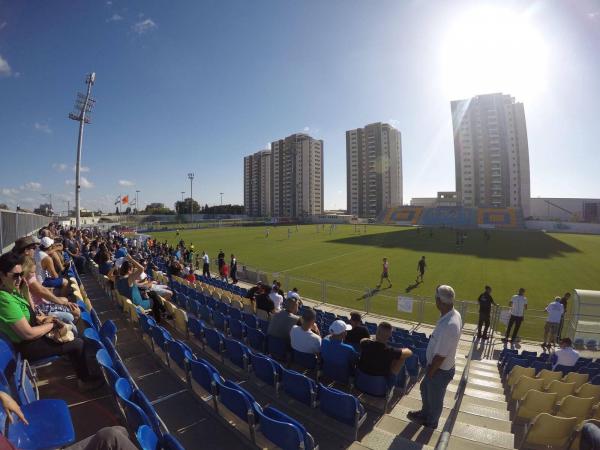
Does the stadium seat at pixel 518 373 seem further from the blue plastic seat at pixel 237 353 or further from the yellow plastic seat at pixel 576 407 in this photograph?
the blue plastic seat at pixel 237 353

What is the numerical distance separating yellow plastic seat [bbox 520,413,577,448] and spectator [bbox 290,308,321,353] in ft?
9.93

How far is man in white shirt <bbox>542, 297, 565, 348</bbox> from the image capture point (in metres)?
10.3

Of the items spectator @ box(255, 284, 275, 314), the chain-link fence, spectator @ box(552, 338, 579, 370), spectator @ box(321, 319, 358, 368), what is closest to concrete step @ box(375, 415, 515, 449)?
spectator @ box(321, 319, 358, 368)

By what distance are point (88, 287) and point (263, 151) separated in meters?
156

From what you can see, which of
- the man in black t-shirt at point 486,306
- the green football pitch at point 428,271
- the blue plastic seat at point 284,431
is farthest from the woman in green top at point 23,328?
the man in black t-shirt at point 486,306

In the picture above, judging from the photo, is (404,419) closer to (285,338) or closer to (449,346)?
(449,346)

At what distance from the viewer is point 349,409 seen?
382cm

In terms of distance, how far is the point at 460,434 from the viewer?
14.2ft

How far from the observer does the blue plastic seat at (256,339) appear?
20.7 ft

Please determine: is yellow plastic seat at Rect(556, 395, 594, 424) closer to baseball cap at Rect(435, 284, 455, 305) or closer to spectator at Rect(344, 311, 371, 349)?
baseball cap at Rect(435, 284, 455, 305)

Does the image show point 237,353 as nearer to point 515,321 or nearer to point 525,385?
point 525,385

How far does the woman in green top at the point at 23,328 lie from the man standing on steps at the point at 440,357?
15.2 ft

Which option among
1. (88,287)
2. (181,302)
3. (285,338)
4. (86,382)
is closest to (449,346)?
(285,338)

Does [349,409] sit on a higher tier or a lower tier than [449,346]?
lower
